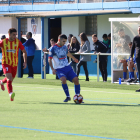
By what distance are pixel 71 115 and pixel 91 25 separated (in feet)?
53.5

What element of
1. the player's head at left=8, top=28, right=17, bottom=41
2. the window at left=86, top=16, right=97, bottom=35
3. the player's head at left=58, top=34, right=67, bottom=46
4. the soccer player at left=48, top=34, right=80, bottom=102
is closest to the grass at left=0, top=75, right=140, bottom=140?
the soccer player at left=48, top=34, right=80, bottom=102

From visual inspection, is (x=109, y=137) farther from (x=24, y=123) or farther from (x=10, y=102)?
(x=10, y=102)

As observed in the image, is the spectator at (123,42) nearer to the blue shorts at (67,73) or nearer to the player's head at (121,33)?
the player's head at (121,33)

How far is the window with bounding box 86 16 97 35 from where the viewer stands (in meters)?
24.6

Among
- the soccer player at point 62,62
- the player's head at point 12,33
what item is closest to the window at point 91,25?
the soccer player at point 62,62

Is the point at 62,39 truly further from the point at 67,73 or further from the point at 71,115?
the point at 71,115

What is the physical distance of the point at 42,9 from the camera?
26531mm

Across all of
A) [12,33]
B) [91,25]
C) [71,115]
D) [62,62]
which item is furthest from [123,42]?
[71,115]

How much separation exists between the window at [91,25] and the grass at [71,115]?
11.2 meters

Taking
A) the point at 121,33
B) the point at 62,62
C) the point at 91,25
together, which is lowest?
the point at 62,62

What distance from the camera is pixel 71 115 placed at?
882 centimetres

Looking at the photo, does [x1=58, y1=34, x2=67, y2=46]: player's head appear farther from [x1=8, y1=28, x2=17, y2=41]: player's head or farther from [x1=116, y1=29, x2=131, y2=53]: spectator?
[x1=116, y1=29, x2=131, y2=53]: spectator

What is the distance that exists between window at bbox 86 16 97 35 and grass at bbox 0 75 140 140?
1122 centimetres

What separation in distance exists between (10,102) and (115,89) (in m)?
5.01
